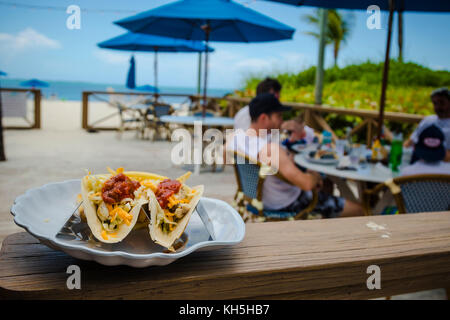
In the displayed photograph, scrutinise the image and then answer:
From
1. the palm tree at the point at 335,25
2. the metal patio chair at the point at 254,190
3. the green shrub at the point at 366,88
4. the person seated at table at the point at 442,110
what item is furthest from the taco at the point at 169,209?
the palm tree at the point at 335,25

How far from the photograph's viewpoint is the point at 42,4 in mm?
1545

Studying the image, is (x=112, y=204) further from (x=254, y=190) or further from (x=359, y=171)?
(x=359, y=171)

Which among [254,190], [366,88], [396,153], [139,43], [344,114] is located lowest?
[254,190]

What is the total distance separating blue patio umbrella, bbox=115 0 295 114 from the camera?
397cm

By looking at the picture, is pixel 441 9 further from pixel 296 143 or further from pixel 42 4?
pixel 42 4

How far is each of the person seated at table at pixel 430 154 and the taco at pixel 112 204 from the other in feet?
6.46

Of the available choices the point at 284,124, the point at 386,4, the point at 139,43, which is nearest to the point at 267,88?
the point at 284,124

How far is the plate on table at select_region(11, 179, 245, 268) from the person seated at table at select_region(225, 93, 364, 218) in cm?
129

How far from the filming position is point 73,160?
15.5ft

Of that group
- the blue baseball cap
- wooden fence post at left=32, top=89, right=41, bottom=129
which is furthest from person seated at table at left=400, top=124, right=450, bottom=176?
wooden fence post at left=32, top=89, right=41, bottom=129

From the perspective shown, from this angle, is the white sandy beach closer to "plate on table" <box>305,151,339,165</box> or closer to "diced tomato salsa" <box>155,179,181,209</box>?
"plate on table" <box>305,151,339,165</box>

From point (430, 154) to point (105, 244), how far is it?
2.12m

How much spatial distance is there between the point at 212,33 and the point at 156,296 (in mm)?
5516
